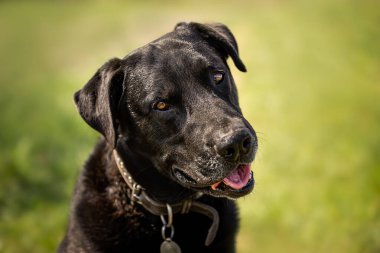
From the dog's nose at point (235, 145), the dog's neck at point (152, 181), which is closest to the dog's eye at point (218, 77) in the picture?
the dog's nose at point (235, 145)

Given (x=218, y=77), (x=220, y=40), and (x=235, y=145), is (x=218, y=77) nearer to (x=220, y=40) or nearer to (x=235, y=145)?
(x=220, y=40)

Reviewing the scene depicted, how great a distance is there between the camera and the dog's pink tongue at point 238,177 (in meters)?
3.68

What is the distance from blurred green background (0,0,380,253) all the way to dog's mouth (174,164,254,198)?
2758 millimetres

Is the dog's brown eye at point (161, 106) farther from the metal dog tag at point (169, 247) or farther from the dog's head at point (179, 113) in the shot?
the metal dog tag at point (169, 247)

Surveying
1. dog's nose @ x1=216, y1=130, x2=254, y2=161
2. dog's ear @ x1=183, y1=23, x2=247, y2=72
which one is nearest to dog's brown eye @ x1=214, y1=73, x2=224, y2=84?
dog's ear @ x1=183, y1=23, x2=247, y2=72

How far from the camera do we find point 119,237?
13.2 feet

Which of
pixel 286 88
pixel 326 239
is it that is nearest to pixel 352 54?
pixel 286 88

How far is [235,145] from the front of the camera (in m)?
3.46

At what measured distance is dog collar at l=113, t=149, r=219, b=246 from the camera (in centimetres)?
397

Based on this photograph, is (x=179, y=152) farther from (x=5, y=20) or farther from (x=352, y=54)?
(x=5, y=20)

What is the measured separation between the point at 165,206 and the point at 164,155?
1.26 ft

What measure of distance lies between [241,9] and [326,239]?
303 inches

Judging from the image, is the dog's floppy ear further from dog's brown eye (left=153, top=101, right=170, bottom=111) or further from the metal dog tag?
the metal dog tag

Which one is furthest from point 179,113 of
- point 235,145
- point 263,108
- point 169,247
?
point 263,108
